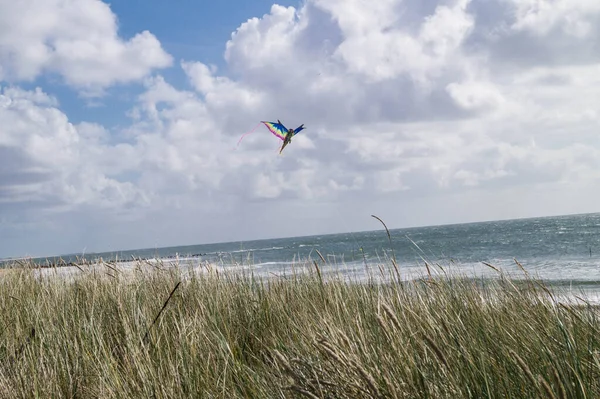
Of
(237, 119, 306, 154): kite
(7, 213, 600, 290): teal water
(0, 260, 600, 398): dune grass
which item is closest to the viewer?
(0, 260, 600, 398): dune grass

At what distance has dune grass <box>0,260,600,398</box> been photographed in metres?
2.12

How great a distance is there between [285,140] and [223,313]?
76.7 inches

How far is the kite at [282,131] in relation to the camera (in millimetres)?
5396

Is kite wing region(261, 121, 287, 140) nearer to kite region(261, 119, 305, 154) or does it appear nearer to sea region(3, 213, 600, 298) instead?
kite region(261, 119, 305, 154)

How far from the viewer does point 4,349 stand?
444cm

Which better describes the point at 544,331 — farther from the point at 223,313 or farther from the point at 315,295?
the point at 223,313

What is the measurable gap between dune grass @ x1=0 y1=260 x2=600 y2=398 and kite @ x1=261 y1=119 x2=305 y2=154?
152cm

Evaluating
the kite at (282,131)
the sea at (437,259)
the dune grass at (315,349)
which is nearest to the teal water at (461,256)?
the sea at (437,259)

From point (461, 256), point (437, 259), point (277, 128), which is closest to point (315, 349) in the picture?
point (437, 259)

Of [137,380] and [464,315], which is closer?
[137,380]

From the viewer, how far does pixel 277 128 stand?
5.90 metres

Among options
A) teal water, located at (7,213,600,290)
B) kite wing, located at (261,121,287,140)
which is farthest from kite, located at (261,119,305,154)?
teal water, located at (7,213,600,290)

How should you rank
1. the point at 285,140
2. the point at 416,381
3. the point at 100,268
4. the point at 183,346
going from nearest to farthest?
the point at 416,381 → the point at 183,346 → the point at 285,140 → the point at 100,268

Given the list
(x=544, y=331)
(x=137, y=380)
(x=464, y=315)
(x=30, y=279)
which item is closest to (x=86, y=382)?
(x=137, y=380)
